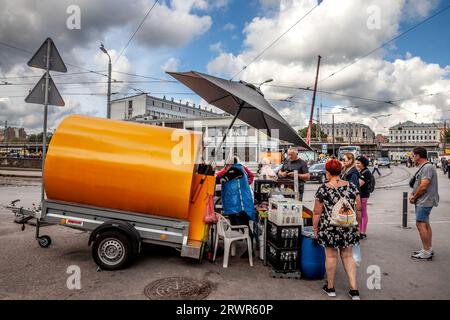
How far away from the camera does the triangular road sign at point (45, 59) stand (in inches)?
228

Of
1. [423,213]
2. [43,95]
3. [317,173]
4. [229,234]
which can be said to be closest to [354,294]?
[229,234]

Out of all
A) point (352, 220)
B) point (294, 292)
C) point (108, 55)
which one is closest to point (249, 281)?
point (294, 292)

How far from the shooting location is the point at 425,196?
514cm

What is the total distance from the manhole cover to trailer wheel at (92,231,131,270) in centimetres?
68

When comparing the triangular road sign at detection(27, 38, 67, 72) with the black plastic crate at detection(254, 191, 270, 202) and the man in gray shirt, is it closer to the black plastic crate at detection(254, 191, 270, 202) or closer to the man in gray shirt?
the black plastic crate at detection(254, 191, 270, 202)

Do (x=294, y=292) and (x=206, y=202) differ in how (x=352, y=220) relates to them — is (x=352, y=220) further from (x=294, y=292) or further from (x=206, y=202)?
(x=206, y=202)

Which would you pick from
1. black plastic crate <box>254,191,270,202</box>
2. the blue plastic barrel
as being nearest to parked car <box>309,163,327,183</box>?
black plastic crate <box>254,191,270,202</box>

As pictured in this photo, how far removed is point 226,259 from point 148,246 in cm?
178

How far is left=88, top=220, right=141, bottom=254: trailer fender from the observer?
4.40 meters

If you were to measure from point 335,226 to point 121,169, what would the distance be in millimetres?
3025

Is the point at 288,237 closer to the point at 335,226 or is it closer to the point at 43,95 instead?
the point at 335,226

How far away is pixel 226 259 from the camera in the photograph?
4.84 metres

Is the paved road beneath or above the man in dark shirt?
beneath

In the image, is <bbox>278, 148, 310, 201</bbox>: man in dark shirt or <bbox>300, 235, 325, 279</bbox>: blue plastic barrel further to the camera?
<bbox>278, 148, 310, 201</bbox>: man in dark shirt
